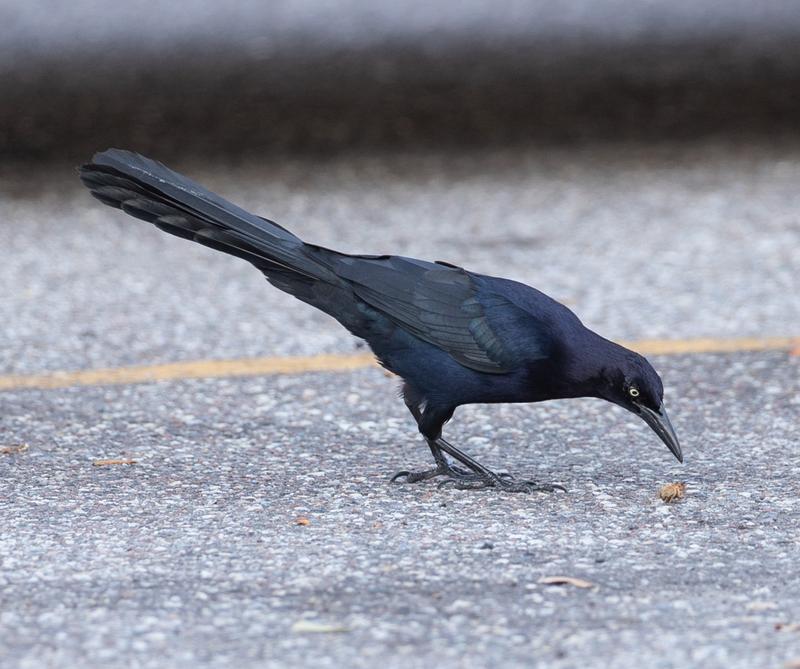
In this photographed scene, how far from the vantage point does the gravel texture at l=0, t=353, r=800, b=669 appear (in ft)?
9.61

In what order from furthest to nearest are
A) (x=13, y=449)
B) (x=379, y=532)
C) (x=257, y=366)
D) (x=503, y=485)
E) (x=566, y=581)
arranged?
(x=257, y=366), (x=13, y=449), (x=503, y=485), (x=379, y=532), (x=566, y=581)

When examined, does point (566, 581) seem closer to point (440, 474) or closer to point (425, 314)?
point (440, 474)

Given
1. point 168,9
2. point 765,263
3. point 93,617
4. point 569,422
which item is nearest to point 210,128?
point 168,9

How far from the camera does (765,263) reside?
615 cm

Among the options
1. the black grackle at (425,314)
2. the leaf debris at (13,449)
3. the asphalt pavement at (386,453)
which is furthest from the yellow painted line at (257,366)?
the black grackle at (425,314)

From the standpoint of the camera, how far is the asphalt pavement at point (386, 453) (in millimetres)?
2998

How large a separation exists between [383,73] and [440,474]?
4178mm

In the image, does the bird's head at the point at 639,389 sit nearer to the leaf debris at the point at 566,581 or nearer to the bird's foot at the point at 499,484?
the bird's foot at the point at 499,484

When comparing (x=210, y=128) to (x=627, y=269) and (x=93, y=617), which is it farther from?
(x=93, y=617)

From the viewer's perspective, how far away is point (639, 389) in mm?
3816

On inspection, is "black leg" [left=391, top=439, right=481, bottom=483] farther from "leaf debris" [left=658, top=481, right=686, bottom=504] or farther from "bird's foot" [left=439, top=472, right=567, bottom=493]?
"leaf debris" [left=658, top=481, right=686, bottom=504]

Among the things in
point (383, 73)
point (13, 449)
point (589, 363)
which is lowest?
point (13, 449)

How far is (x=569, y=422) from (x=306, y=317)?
1407mm

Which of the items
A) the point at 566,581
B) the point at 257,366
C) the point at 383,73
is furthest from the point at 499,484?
the point at 383,73
